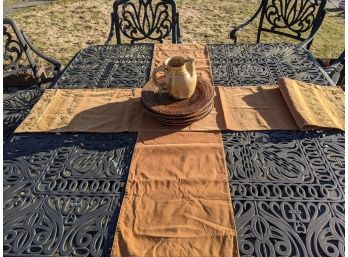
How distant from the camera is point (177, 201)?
1.32m

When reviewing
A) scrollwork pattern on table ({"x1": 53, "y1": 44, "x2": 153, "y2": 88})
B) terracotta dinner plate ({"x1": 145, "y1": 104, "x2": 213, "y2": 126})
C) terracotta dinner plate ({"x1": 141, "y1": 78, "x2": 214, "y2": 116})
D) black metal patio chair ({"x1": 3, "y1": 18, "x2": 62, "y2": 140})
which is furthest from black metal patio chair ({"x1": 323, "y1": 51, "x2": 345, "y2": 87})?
black metal patio chair ({"x1": 3, "y1": 18, "x2": 62, "y2": 140})

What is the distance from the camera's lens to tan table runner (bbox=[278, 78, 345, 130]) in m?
1.68

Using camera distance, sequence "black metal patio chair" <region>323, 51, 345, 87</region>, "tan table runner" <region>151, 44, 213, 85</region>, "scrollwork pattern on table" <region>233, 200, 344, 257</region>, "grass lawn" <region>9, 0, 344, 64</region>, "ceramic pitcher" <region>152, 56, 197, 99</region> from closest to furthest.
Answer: "scrollwork pattern on table" <region>233, 200, 344, 257</region> → "ceramic pitcher" <region>152, 56, 197, 99</region> → "tan table runner" <region>151, 44, 213, 85</region> → "black metal patio chair" <region>323, 51, 345, 87</region> → "grass lawn" <region>9, 0, 344, 64</region>

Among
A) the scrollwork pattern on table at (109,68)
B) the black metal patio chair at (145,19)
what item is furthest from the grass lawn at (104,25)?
the scrollwork pattern on table at (109,68)

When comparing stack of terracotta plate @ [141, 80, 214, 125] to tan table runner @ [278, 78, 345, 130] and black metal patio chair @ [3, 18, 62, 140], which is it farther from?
black metal patio chair @ [3, 18, 62, 140]

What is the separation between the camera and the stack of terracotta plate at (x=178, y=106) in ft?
5.48

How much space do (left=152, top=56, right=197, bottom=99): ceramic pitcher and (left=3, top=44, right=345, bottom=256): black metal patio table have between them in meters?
0.32

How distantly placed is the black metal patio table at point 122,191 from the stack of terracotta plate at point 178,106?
0.19 meters

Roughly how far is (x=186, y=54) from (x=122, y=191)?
145 cm

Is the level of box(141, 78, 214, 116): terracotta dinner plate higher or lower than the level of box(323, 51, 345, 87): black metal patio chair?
higher

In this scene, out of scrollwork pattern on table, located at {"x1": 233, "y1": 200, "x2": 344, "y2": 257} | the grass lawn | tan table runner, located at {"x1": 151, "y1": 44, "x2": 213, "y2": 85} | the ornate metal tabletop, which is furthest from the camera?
the grass lawn

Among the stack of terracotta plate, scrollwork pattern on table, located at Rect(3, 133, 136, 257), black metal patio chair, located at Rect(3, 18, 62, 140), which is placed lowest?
black metal patio chair, located at Rect(3, 18, 62, 140)

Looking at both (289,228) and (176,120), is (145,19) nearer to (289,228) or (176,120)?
(176,120)

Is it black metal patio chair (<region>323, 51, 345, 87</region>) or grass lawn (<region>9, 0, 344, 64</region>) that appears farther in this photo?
grass lawn (<region>9, 0, 344, 64</region>)
